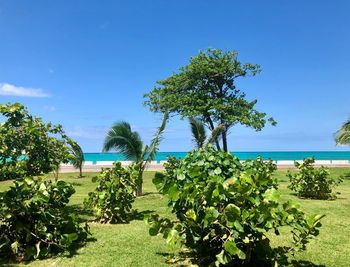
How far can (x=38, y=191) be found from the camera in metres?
5.28

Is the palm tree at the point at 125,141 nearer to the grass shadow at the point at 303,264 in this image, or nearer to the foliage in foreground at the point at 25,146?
the foliage in foreground at the point at 25,146

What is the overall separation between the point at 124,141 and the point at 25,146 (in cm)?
727

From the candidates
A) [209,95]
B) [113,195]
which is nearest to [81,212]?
[113,195]

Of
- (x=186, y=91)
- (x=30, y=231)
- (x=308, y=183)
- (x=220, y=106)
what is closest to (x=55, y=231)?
(x=30, y=231)

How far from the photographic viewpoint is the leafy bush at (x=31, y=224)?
16.7ft

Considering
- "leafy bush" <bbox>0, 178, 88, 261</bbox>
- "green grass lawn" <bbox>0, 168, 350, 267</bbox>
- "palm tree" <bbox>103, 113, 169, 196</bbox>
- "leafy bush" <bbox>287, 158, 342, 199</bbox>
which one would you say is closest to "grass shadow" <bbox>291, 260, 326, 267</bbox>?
"green grass lawn" <bbox>0, 168, 350, 267</bbox>

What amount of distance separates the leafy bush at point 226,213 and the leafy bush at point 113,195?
3.21 meters

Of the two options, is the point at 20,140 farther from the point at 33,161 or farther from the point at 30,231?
the point at 30,231

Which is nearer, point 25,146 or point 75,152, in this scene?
point 25,146

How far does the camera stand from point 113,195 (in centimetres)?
750

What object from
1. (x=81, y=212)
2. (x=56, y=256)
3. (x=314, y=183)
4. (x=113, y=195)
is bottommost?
(x=56, y=256)

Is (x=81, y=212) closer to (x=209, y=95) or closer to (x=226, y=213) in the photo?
(x=226, y=213)

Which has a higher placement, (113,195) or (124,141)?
(124,141)

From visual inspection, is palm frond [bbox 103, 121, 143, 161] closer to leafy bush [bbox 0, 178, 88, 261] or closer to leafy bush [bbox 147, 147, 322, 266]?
leafy bush [bbox 0, 178, 88, 261]
